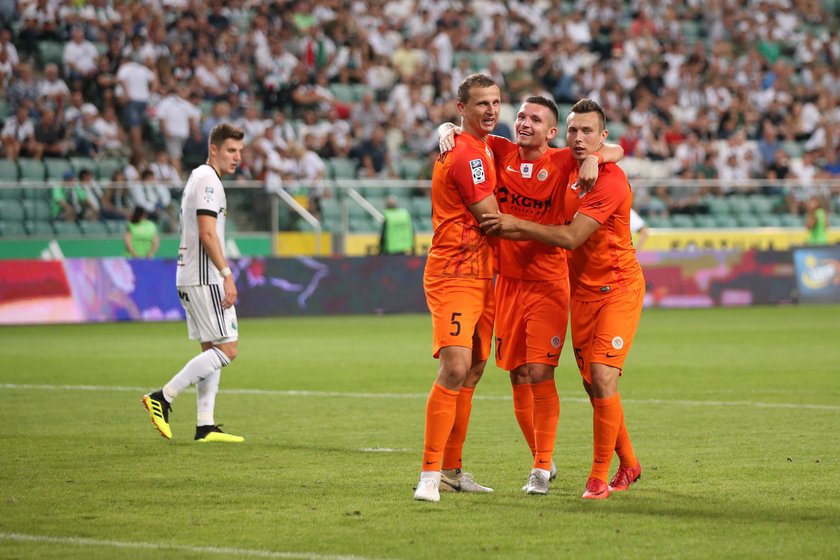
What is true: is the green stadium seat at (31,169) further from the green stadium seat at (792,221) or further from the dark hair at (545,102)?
the dark hair at (545,102)

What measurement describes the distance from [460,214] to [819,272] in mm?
20403

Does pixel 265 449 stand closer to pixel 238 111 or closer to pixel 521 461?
pixel 521 461

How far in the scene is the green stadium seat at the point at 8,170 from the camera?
22.1 metres

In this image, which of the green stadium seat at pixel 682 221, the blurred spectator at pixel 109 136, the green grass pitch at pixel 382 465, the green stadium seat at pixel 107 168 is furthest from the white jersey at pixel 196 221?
the green stadium seat at pixel 682 221

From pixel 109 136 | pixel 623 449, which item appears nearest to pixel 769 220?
pixel 109 136

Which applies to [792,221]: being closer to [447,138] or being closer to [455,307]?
[447,138]

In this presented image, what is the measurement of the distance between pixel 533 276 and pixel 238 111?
59.6 ft

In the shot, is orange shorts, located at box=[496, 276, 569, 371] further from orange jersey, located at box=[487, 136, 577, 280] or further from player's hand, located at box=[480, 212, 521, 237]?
player's hand, located at box=[480, 212, 521, 237]

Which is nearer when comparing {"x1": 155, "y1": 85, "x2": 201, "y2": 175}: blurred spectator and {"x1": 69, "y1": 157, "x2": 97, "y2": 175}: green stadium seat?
{"x1": 69, "y1": 157, "x2": 97, "y2": 175}: green stadium seat

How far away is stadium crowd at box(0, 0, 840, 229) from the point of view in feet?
78.9

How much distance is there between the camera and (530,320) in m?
7.67

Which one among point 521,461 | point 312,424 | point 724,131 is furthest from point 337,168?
point 521,461

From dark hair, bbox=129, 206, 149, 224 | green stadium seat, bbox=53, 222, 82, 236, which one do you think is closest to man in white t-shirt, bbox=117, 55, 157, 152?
dark hair, bbox=129, 206, 149, 224

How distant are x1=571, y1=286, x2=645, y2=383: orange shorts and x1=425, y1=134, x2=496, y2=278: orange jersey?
0.64 m
